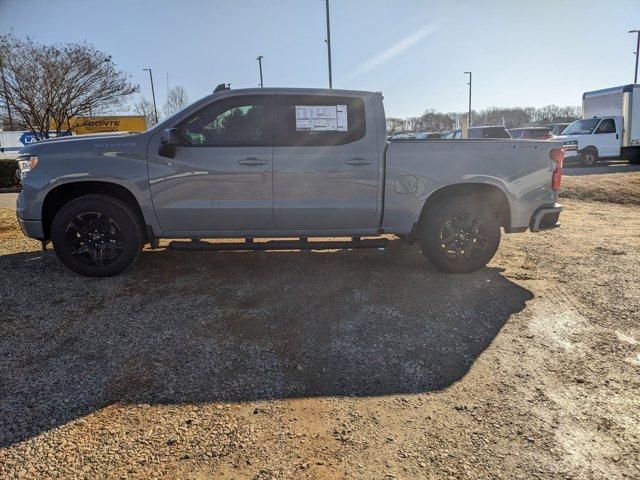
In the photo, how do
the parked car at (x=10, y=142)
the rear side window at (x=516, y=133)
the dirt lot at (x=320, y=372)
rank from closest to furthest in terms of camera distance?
the dirt lot at (x=320, y=372) → the rear side window at (x=516, y=133) → the parked car at (x=10, y=142)

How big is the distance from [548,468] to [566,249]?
4662 mm

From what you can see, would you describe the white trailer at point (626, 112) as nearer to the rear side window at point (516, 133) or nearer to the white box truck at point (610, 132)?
the white box truck at point (610, 132)

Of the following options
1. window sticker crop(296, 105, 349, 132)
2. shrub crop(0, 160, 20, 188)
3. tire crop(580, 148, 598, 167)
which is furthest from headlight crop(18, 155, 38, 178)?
tire crop(580, 148, 598, 167)

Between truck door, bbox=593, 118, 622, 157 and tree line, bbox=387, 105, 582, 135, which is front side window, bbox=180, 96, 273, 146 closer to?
truck door, bbox=593, 118, 622, 157

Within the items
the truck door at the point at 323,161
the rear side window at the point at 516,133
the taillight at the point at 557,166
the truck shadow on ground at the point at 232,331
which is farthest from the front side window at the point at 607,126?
the truck door at the point at 323,161

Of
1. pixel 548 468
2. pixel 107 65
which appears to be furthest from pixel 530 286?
pixel 107 65

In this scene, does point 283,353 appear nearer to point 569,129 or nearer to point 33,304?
point 33,304

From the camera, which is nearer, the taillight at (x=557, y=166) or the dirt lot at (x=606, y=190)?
the taillight at (x=557, y=166)

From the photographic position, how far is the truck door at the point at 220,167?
15.6 ft

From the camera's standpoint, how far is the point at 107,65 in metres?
18.0

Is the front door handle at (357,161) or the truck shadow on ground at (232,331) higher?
the front door handle at (357,161)

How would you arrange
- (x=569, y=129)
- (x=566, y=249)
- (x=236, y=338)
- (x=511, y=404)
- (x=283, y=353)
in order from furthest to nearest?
(x=569, y=129) < (x=566, y=249) < (x=236, y=338) < (x=283, y=353) < (x=511, y=404)

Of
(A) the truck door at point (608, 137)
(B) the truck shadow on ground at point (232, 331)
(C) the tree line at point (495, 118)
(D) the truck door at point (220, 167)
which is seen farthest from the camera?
(C) the tree line at point (495, 118)

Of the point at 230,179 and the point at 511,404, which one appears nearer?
the point at 511,404
